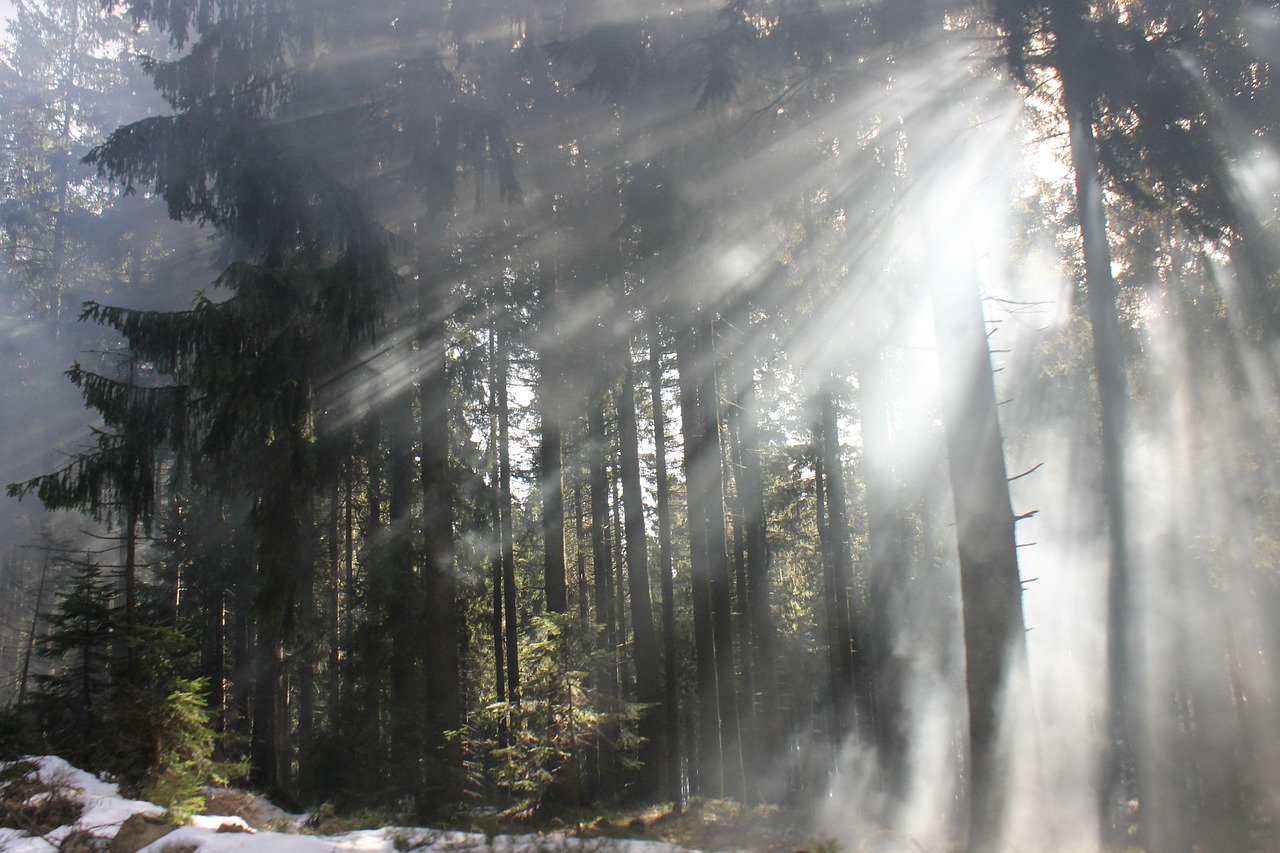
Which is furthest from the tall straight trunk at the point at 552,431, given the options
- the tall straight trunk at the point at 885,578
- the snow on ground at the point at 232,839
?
the snow on ground at the point at 232,839

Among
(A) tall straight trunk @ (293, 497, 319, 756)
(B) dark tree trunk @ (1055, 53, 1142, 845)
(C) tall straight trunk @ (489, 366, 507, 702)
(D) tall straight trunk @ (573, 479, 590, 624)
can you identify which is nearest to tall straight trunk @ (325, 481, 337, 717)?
(A) tall straight trunk @ (293, 497, 319, 756)

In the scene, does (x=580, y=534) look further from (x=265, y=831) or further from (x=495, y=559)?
(x=265, y=831)

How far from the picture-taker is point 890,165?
9492 mm

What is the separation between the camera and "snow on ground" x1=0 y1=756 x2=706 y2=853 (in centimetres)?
596

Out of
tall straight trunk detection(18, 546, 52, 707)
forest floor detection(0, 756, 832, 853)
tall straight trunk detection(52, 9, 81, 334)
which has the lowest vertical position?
forest floor detection(0, 756, 832, 853)

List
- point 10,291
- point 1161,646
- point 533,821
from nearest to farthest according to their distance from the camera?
1. point 533,821
2. point 1161,646
3. point 10,291

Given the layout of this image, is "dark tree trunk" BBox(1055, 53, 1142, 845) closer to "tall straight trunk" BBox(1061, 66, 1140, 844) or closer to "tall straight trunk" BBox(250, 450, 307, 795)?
"tall straight trunk" BBox(1061, 66, 1140, 844)

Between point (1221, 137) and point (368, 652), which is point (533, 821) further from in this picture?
point (1221, 137)

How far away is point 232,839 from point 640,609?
8.98 m

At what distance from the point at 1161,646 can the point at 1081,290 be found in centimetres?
831

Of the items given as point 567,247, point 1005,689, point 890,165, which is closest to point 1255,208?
point 890,165

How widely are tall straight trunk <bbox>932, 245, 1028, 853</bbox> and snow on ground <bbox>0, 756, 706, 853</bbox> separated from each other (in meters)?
3.02

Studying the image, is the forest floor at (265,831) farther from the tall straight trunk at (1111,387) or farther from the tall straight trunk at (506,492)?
the tall straight trunk at (506,492)

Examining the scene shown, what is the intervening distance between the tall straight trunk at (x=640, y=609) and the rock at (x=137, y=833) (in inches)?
322
